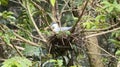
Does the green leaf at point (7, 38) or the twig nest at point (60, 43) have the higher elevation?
the green leaf at point (7, 38)

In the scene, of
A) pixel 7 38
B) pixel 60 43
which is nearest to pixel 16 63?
pixel 7 38

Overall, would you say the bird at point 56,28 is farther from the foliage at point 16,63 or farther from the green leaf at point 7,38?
the foliage at point 16,63

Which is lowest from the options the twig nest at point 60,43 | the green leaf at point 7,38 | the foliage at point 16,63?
the twig nest at point 60,43

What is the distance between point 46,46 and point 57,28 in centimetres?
15

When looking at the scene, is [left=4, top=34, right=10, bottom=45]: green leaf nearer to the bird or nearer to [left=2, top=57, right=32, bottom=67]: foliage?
[left=2, top=57, right=32, bottom=67]: foliage

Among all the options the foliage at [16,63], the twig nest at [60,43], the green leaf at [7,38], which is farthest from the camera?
the twig nest at [60,43]

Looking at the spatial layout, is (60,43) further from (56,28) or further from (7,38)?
(7,38)

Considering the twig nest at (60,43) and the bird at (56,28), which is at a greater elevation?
the bird at (56,28)

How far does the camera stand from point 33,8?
2.32 m

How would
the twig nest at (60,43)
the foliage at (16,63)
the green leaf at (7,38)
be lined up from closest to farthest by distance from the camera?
the foliage at (16,63), the green leaf at (7,38), the twig nest at (60,43)

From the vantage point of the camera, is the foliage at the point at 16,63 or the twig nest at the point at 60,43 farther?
the twig nest at the point at 60,43

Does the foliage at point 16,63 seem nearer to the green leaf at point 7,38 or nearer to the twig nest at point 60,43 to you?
the green leaf at point 7,38

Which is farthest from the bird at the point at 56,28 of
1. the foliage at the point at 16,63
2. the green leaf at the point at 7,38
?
the foliage at the point at 16,63

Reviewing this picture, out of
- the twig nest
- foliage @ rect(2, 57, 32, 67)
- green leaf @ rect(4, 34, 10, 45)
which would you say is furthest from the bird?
foliage @ rect(2, 57, 32, 67)
